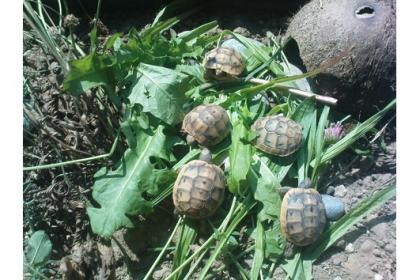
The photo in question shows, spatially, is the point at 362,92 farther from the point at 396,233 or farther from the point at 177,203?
the point at 177,203

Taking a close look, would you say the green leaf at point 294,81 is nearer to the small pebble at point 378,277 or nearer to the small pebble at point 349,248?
the small pebble at point 349,248

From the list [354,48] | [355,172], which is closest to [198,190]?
[355,172]

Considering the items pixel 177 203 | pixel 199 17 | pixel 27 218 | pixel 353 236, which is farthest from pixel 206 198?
pixel 199 17

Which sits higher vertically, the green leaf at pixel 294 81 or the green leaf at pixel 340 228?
the green leaf at pixel 294 81

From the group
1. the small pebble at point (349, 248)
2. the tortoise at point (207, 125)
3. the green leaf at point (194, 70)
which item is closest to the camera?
the small pebble at point (349, 248)

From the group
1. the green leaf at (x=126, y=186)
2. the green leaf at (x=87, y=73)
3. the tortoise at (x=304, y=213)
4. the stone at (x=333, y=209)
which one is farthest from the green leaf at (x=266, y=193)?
the green leaf at (x=87, y=73)

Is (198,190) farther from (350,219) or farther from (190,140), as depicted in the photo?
(350,219)

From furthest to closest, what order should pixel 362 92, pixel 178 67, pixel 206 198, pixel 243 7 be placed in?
pixel 243 7 < pixel 178 67 < pixel 362 92 < pixel 206 198
